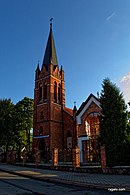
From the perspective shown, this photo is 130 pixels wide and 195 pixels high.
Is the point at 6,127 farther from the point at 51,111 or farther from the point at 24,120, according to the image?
the point at 51,111

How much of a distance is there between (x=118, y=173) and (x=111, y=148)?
7.65 ft

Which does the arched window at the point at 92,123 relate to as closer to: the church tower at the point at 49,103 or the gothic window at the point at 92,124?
the gothic window at the point at 92,124

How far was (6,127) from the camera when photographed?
3288 cm

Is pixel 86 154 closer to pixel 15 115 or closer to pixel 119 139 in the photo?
pixel 119 139

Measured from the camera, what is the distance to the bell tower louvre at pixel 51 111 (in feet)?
116

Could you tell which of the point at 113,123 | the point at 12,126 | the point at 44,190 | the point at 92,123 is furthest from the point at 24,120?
the point at 44,190

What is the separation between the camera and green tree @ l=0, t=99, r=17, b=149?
3269 cm

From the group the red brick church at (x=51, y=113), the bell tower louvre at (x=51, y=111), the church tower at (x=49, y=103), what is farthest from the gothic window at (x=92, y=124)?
the church tower at (x=49, y=103)

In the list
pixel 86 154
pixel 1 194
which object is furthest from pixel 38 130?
pixel 1 194

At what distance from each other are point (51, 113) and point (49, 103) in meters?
1.85

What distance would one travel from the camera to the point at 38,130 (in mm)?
36812

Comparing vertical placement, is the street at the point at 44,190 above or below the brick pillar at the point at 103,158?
below

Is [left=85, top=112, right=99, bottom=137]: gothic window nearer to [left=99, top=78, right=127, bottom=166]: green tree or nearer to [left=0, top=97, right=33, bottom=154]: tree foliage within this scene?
[left=99, top=78, right=127, bottom=166]: green tree

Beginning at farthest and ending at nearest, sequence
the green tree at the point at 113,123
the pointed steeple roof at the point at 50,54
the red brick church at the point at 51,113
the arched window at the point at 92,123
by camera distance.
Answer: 1. the pointed steeple roof at the point at 50,54
2. the red brick church at the point at 51,113
3. the arched window at the point at 92,123
4. the green tree at the point at 113,123
